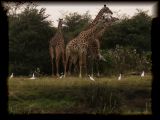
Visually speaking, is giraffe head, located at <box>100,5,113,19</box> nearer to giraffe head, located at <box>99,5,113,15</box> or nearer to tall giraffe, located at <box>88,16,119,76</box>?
giraffe head, located at <box>99,5,113,15</box>

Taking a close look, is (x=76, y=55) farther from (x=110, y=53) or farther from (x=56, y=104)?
(x=56, y=104)

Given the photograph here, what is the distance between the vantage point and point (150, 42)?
540cm

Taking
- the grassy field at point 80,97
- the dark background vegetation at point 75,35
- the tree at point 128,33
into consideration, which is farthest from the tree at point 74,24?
the grassy field at point 80,97

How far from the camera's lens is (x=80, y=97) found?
5445mm

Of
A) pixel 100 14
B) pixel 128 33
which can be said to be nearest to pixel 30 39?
pixel 100 14

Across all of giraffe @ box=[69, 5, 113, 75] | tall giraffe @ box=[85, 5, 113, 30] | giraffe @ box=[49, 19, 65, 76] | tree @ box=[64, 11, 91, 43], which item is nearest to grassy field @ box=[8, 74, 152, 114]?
giraffe @ box=[49, 19, 65, 76]

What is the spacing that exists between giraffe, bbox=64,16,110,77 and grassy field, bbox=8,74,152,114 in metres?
Answer: 0.52

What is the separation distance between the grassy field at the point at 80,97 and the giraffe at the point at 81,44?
52cm

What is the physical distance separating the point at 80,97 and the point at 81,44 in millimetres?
946

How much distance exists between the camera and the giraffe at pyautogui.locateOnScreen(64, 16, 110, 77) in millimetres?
5926

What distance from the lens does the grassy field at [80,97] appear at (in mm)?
5352

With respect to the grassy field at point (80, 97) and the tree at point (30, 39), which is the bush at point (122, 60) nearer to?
the grassy field at point (80, 97)

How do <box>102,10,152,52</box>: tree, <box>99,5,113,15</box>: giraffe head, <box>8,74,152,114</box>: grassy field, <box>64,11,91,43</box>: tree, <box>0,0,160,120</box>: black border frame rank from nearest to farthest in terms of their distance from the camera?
Result: <box>0,0,160,120</box>: black border frame, <box>8,74,152,114</box>: grassy field, <box>99,5,113,15</box>: giraffe head, <box>102,10,152,52</box>: tree, <box>64,11,91,43</box>: tree
